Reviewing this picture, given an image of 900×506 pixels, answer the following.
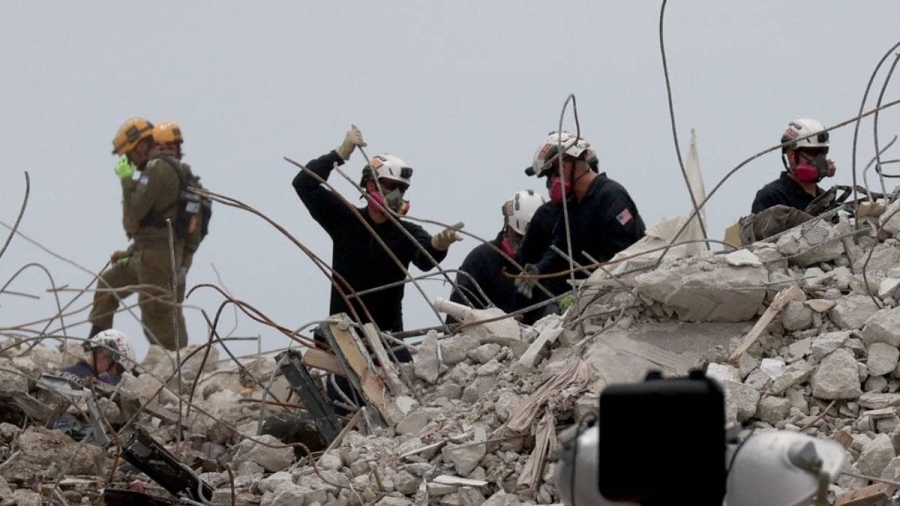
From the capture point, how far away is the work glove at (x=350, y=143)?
8.70 metres

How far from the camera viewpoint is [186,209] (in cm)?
1188

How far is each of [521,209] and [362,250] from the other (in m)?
1.96

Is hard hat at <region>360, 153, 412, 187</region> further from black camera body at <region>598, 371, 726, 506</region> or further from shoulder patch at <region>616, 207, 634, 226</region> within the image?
black camera body at <region>598, 371, 726, 506</region>

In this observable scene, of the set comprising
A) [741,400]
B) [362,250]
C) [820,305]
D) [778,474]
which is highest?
[362,250]

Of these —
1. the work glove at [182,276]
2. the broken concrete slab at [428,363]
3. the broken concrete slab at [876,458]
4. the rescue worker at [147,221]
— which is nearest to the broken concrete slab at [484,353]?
the broken concrete slab at [428,363]

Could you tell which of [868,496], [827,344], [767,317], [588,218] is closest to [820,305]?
[767,317]

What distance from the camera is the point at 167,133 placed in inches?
473

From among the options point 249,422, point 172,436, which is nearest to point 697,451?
point 172,436


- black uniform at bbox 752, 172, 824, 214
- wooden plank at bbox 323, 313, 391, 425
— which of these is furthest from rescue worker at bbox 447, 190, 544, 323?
black uniform at bbox 752, 172, 824, 214

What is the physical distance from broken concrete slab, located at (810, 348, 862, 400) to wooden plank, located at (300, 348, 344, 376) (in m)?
2.40

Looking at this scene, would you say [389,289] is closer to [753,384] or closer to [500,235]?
[500,235]

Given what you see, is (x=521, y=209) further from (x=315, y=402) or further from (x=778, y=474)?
(x=778, y=474)

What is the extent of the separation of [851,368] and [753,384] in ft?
1.25

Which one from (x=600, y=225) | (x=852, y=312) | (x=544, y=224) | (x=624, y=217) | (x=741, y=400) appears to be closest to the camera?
(x=741, y=400)
